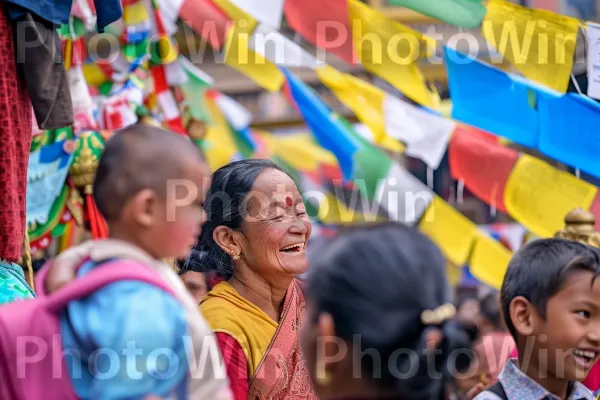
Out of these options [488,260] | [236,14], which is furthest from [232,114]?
[488,260]

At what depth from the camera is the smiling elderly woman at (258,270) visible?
2533 mm

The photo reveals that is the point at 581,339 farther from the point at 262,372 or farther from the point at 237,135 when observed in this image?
the point at 237,135

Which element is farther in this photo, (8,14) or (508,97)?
(508,97)

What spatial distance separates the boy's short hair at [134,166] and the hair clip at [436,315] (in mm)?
528

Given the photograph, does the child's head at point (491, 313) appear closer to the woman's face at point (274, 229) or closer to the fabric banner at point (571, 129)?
the fabric banner at point (571, 129)

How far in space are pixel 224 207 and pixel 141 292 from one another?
116cm

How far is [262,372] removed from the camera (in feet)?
8.26

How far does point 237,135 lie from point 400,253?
22.6ft

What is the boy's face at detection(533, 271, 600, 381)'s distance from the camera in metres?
2.47

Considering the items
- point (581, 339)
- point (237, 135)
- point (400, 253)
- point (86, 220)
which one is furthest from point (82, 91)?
point (237, 135)

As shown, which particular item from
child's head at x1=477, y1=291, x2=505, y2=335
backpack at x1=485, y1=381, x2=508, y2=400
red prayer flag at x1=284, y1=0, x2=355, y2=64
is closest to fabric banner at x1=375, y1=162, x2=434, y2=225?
child's head at x1=477, y1=291, x2=505, y2=335

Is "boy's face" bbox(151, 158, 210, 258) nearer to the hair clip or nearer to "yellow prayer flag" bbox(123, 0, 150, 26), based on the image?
the hair clip

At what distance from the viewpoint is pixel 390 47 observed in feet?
15.5

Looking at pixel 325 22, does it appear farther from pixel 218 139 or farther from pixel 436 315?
pixel 218 139
